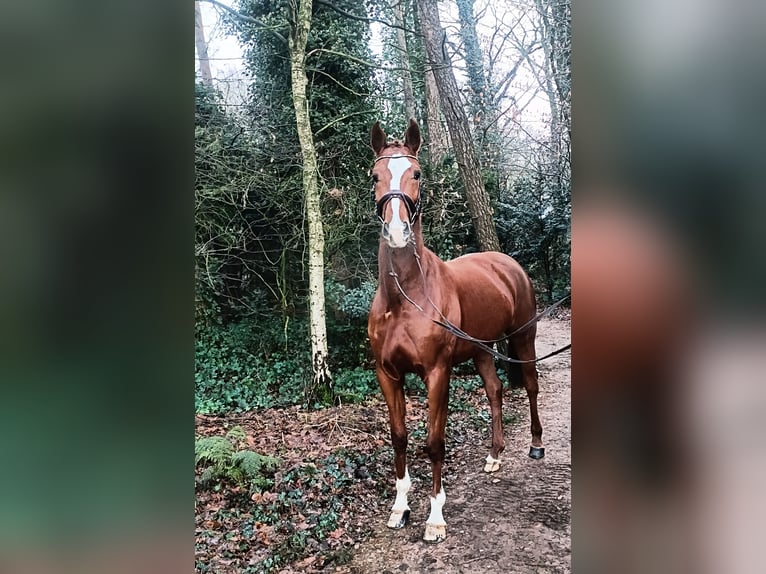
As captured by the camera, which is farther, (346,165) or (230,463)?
(346,165)

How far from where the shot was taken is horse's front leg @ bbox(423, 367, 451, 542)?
3.16 meters

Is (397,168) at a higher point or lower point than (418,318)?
higher

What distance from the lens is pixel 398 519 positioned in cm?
319

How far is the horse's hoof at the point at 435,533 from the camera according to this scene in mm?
3117

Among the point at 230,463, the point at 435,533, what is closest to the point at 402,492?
the point at 435,533

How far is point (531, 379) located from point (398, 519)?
1277 mm

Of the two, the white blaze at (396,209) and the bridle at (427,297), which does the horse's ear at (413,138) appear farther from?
the white blaze at (396,209)

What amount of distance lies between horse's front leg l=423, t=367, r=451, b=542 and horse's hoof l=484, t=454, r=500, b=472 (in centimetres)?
36

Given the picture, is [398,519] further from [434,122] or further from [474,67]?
[474,67]

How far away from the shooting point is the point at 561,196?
3445 mm

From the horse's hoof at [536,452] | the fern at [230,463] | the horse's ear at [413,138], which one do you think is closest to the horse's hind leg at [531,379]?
the horse's hoof at [536,452]

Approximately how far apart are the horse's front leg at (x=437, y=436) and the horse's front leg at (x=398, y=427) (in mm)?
167
